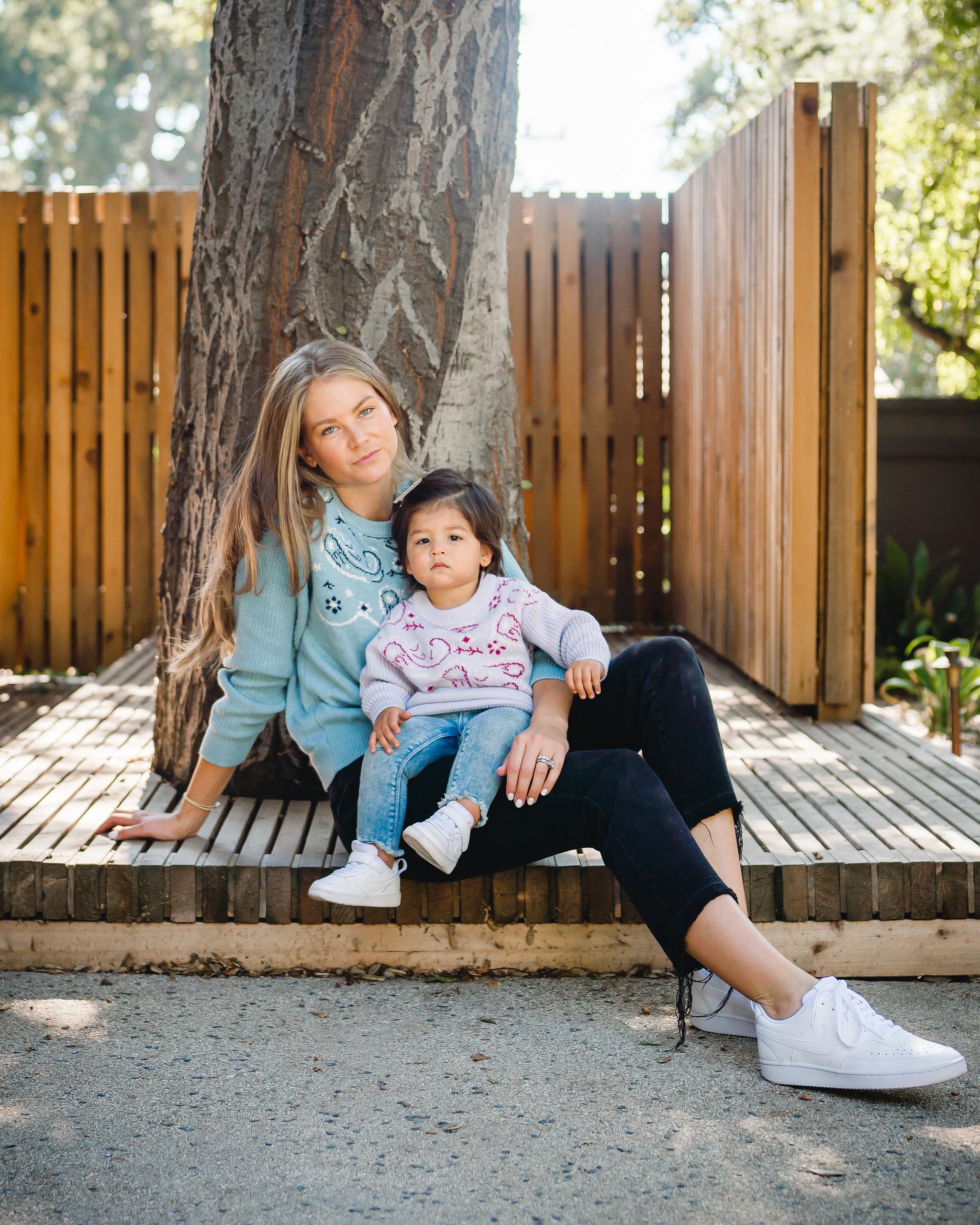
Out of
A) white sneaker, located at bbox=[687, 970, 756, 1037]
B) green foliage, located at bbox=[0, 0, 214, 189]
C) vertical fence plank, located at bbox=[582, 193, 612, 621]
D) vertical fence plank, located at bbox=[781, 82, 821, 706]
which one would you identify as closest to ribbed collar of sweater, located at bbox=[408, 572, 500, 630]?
white sneaker, located at bbox=[687, 970, 756, 1037]

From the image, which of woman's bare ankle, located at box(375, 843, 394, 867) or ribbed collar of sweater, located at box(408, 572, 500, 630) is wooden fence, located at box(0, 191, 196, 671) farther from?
woman's bare ankle, located at box(375, 843, 394, 867)

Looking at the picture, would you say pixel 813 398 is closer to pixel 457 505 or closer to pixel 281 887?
pixel 457 505

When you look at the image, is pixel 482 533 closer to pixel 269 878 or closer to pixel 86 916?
pixel 269 878

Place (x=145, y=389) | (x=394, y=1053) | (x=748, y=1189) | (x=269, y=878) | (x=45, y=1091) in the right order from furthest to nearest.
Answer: (x=145, y=389) < (x=269, y=878) < (x=394, y=1053) < (x=45, y=1091) < (x=748, y=1189)

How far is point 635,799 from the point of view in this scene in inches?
90.7

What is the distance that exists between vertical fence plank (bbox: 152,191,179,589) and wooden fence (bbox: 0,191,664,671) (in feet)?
0.03

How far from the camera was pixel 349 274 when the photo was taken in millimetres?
3127

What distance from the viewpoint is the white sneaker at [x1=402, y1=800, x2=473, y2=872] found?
228cm

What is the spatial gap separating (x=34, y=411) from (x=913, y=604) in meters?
4.89

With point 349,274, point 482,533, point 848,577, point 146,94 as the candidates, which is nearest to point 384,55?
point 349,274

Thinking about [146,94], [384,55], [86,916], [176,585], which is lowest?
[86,916]

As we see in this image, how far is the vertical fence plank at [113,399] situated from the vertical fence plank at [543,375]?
220cm

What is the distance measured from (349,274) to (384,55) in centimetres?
58

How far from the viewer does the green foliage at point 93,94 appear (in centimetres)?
2814
